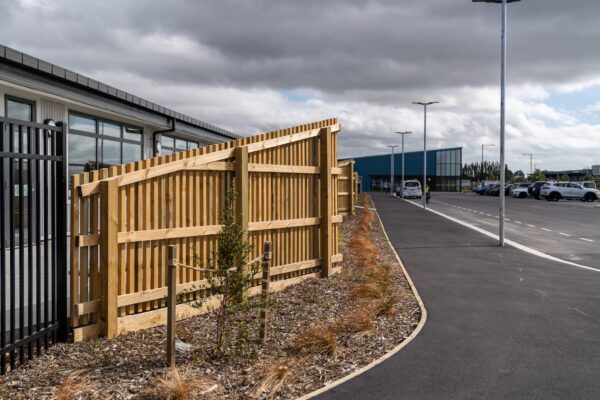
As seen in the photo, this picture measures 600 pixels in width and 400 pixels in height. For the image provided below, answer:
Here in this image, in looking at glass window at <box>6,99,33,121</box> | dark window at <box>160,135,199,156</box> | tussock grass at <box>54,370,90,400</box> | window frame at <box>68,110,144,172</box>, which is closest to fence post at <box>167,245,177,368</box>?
tussock grass at <box>54,370,90,400</box>

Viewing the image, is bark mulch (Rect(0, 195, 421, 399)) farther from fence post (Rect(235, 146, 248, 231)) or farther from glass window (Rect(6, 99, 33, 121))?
glass window (Rect(6, 99, 33, 121))

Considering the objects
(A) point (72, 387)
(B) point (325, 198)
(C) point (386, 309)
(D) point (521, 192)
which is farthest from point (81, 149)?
(D) point (521, 192)

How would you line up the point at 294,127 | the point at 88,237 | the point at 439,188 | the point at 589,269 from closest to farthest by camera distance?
1. the point at 88,237
2. the point at 294,127
3. the point at 589,269
4. the point at 439,188

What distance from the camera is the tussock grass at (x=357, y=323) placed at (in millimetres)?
6609

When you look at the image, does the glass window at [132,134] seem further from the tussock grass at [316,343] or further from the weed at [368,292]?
the tussock grass at [316,343]

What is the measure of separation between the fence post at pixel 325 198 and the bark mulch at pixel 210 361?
Answer: 81.8 inches

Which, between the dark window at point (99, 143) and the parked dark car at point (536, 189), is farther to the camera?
the parked dark car at point (536, 189)

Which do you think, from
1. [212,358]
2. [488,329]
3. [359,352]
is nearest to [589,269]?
[488,329]

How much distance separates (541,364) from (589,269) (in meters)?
7.63

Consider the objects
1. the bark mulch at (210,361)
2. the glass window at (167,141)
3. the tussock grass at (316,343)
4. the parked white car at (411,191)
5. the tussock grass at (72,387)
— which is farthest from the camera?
the parked white car at (411,191)

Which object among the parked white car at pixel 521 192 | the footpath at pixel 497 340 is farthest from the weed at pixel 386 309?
the parked white car at pixel 521 192

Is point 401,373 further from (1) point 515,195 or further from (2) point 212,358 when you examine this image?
(1) point 515,195

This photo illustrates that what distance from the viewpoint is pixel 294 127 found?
933 centimetres

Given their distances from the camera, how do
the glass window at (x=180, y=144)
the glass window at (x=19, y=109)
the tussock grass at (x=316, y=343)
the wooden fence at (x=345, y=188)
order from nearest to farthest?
the tussock grass at (x=316, y=343), the glass window at (x=19, y=109), the glass window at (x=180, y=144), the wooden fence at (x=345, y=188)
